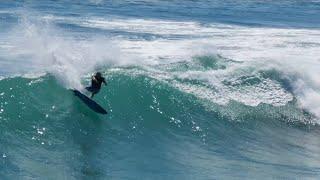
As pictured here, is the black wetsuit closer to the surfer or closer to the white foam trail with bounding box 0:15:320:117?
the surfer

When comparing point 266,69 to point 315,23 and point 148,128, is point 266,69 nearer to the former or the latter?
point 148,128

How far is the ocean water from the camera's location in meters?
14.2

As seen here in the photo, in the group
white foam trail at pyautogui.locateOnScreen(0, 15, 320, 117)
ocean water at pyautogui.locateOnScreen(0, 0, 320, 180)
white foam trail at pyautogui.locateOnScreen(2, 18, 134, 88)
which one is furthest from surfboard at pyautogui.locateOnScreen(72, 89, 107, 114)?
white foam trail at pyautogui.locateOnScreen(0, 15, 320, 117)

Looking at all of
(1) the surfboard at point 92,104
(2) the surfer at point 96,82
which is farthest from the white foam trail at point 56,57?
(2) the surfer at point 96,82

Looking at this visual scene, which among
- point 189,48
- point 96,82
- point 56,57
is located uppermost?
point 96,82

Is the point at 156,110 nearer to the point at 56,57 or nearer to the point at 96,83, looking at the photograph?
the point at 96,83

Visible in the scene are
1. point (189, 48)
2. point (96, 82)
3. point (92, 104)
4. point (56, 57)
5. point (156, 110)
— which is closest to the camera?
point (96, 82)

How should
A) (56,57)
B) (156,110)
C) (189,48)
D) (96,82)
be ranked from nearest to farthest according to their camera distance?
(96,82) → (156,110) → (56,57) → (189,48)

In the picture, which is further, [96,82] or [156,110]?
[156,110]

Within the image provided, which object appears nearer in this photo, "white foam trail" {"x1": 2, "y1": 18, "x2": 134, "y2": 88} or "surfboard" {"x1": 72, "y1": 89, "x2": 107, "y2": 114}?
"surfboard" {"x1": 72, "y1": 89, "x2": 107, "y2": 114}

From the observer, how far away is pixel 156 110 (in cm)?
1811

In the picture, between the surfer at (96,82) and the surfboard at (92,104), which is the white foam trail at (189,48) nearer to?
the surfboard at (92,104)

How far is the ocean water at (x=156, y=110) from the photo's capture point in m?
14.2

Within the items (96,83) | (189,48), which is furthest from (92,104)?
(189,48)
